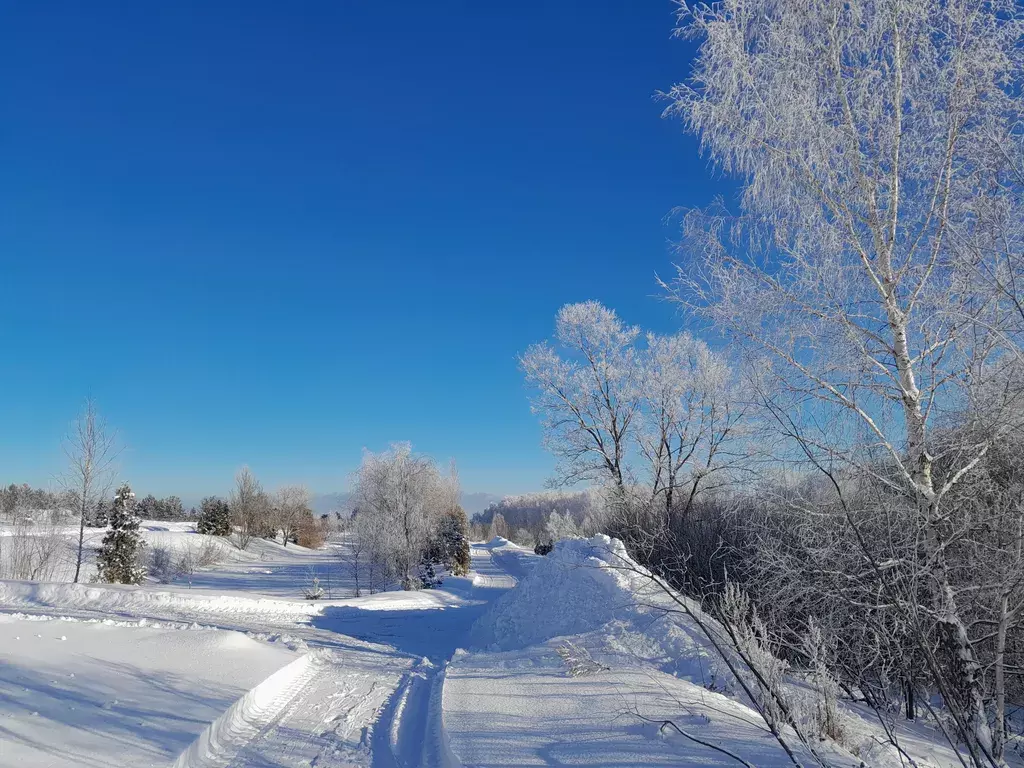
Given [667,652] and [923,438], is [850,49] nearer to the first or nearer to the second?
[923,438]

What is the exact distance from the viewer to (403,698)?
7.62 meters

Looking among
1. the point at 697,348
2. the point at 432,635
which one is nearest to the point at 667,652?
the point at 432,635

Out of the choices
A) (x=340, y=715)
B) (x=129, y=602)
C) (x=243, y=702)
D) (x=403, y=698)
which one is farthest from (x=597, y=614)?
(x=129, y=602)

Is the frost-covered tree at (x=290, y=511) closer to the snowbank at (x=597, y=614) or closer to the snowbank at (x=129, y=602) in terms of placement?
the snowbank at (x=129, y=602)

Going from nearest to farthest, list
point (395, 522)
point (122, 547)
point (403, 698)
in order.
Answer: point (403, 698)
point (122, 547)
point (395, 522)

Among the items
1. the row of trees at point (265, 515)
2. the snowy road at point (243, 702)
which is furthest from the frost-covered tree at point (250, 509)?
the snowy road at point (243, 702)

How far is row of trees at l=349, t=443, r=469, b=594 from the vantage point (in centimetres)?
2995

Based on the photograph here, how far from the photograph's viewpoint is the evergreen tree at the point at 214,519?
169 feet

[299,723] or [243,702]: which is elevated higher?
[243,702]

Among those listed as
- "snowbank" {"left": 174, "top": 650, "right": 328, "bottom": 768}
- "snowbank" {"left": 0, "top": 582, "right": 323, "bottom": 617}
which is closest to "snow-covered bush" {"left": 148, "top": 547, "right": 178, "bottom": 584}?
"snowbank" {"left": 0, "top": 582, "right": 323, "bottom": 617}

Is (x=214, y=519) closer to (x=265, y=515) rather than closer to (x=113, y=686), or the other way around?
(x=265, y=515)

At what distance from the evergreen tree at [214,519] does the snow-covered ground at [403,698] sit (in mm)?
43505

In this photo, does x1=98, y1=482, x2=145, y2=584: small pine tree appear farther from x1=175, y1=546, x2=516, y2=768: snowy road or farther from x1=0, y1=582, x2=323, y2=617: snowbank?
x1=175, y1=546, x2=516, y2=768: snowy road

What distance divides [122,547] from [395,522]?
1077cm
